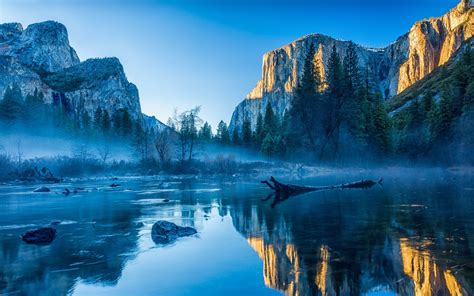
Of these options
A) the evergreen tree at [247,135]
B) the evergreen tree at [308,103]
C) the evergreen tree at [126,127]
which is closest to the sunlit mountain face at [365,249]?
the evergreen tree at [308,103]

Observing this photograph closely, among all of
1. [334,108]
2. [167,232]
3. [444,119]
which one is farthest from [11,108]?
[444,119]

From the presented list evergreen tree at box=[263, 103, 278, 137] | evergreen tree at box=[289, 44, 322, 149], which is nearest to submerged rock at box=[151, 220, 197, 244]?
evergreen tree at box=[289, 44, 322, 149]

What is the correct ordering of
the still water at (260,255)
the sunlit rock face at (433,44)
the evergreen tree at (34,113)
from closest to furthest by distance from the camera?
the still water at (260,255) < the evergreen tree at (34,113) < the sunlit rock face at (433,44)

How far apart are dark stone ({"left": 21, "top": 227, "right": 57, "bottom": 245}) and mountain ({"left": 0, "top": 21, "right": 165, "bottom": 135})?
137226 millimetres

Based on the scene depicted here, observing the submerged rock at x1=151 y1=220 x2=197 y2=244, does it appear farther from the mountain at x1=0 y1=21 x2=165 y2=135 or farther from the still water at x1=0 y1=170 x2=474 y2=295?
the mountain at x1=0 y1=21 x2=165 y2=135

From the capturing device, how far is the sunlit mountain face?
21.5 feet

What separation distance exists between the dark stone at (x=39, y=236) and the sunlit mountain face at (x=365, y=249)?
662cm

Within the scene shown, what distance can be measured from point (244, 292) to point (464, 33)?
201887 mm

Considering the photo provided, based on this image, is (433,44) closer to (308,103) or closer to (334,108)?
(308,103)

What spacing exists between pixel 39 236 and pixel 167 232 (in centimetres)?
411

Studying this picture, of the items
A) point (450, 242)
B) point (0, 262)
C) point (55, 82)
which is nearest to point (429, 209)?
point (450, 242)

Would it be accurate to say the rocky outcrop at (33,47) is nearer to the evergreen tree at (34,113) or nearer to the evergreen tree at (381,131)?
the evergreen tree at (34,113)

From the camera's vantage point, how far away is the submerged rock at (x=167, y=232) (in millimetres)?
11623

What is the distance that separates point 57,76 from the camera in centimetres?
16938
